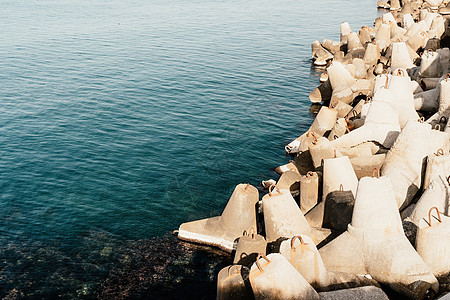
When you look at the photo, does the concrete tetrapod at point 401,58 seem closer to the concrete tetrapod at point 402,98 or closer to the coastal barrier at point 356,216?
the coastal barrier at point 356,216

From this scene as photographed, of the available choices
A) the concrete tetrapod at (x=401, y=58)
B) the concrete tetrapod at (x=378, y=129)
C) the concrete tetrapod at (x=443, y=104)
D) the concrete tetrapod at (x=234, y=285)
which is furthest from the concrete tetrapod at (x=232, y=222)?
the concrete tetrapod at (x=401, y=58)

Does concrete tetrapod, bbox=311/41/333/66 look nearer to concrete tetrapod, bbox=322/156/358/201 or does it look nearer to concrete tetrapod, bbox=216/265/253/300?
concrete tetrapod, bbox=322/156/358/201

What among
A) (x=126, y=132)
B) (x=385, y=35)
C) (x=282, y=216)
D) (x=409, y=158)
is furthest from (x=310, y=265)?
(x=385, y=35)

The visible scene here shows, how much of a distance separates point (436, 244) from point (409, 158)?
17.3 feet

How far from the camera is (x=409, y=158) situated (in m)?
17.5

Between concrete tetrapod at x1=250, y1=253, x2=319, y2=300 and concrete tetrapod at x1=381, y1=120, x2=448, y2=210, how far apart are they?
7.12 m

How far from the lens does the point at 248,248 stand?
15.1m

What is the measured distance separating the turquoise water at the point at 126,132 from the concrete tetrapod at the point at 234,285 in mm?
3601

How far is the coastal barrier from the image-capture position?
40.3 feet

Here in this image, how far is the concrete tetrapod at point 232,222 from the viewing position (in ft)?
56.6

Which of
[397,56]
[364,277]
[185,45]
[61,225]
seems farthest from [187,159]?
[185,45]

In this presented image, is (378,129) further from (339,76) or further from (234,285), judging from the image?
(339,76)

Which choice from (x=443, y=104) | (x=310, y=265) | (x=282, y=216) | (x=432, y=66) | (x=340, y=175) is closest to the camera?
(x=310, y=265)

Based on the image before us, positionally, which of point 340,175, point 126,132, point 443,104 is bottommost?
point 126,132
